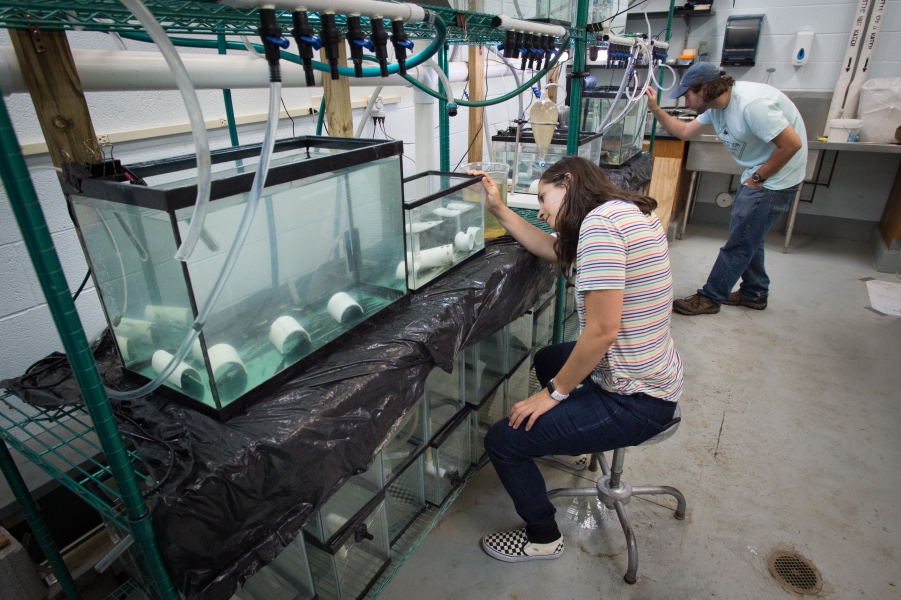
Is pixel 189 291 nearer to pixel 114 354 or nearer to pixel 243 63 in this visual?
pixel 114 354

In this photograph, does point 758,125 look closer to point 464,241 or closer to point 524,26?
point 524,26

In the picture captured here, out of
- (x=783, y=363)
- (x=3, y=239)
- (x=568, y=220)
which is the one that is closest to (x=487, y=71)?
(x=568, y=220)

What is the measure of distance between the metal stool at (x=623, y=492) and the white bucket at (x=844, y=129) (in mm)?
3088

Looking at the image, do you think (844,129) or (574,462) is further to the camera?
(844,129)

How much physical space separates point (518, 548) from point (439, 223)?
97 cm

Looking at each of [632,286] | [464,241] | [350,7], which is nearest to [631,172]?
[464,241]

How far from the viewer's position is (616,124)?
2691mm

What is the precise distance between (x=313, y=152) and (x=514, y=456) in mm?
926

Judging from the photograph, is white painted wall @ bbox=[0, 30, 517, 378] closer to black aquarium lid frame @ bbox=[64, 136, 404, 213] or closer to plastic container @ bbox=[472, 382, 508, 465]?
black aquarium lid frame @ bbox=[64, 136, 404, 213]

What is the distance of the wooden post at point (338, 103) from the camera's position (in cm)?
146

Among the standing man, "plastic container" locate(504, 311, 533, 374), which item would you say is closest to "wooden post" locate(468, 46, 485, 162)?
the standing man

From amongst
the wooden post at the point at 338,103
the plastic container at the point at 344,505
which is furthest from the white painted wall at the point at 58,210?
the plastic container at the point at 344,505

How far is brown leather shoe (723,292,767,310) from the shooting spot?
2.97 meters

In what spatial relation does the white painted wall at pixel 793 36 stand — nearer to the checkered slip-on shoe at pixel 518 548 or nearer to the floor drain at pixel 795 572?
the floor drain at pixel 795 572
